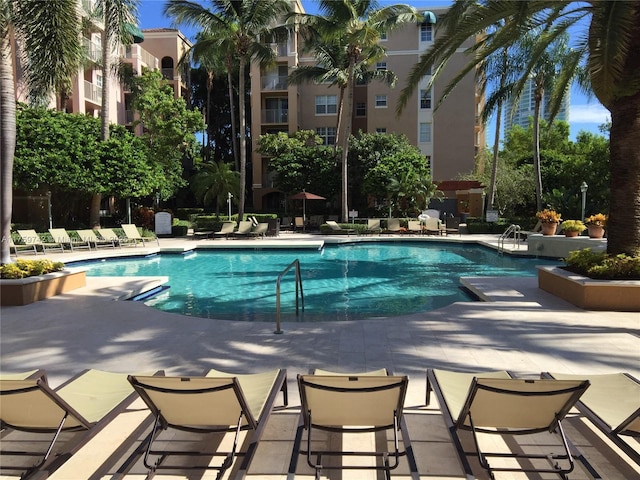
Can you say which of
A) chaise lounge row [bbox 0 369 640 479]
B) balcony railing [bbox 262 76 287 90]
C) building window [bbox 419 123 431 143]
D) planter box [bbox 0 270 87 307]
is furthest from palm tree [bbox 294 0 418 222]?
chaise lounge row [bbox 0 369 640 479]

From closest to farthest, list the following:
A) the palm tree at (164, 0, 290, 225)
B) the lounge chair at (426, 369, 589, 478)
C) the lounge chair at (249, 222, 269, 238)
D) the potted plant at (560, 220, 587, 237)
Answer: the lounge chair at (426, 369, 589, 478) → the potted plant at (560, 220, 587, 237) → the lounge chair at (249, 222, 269, 238) → the palm tree at (164, 0, 290, 225)

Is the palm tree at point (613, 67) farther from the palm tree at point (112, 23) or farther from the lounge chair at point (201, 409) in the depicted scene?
the palm tree at point (112, 23)

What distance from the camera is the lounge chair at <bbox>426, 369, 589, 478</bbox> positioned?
8.71 ft

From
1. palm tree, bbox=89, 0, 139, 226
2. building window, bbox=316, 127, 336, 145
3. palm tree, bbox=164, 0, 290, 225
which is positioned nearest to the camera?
palm tree, bbox=89, 0, 139, 226

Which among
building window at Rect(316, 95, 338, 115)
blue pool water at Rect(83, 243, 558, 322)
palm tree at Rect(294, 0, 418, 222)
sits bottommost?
blue pool water at Rect(83, 243, 558, 322)

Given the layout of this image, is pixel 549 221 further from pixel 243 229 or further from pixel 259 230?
pixel 243 229

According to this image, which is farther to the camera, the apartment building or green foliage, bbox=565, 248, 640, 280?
the apartment building

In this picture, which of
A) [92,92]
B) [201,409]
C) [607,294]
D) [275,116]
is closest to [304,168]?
[275,116]

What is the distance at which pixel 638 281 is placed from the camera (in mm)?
7324

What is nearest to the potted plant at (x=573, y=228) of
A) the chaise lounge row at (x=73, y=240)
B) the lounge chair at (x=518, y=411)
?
the lounge chair at (x=518, y=411)

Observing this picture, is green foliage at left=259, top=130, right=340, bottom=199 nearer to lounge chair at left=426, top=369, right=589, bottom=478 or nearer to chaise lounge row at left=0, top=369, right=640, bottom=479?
chaise lounge row at left=0, top=369, right=640, bottom=479

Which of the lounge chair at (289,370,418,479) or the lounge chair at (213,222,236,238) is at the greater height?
the lounge chair at (213,222,236,238)

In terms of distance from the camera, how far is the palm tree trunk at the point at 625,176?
745 cm

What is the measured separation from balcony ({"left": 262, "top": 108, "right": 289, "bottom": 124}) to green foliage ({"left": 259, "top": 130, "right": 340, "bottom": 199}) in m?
3.87
